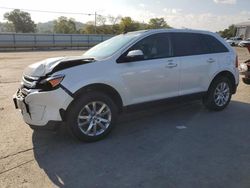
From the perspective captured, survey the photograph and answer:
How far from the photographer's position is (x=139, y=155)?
443 centimetres

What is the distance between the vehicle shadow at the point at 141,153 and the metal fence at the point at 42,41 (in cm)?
2988

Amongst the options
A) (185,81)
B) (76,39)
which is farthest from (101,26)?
(185,81)

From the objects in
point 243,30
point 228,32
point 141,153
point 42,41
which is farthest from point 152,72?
point 228,32

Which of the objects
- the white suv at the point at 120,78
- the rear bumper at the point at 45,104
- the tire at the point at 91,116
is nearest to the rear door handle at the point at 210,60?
the white suv at the point at 120,78

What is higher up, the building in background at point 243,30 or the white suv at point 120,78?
the building in background at point 243,30

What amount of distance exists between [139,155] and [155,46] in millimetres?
2252

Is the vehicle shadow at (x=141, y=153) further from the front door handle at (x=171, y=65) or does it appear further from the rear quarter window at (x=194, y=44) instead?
the rear quarter window at (x=194, y=44)

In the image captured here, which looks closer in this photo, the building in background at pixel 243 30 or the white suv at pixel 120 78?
the white suv at pixel 120 78

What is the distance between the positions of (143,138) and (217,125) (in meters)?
1.65

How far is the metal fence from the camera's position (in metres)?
33.7

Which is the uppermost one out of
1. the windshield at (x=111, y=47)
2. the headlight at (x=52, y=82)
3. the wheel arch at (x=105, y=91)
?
the windshield at (x=111, y=47)

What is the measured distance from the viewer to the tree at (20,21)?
289 ft

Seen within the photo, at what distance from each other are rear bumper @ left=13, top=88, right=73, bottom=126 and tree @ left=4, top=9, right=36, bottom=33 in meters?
89.8

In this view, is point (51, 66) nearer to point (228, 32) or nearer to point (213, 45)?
point (213, 45)
